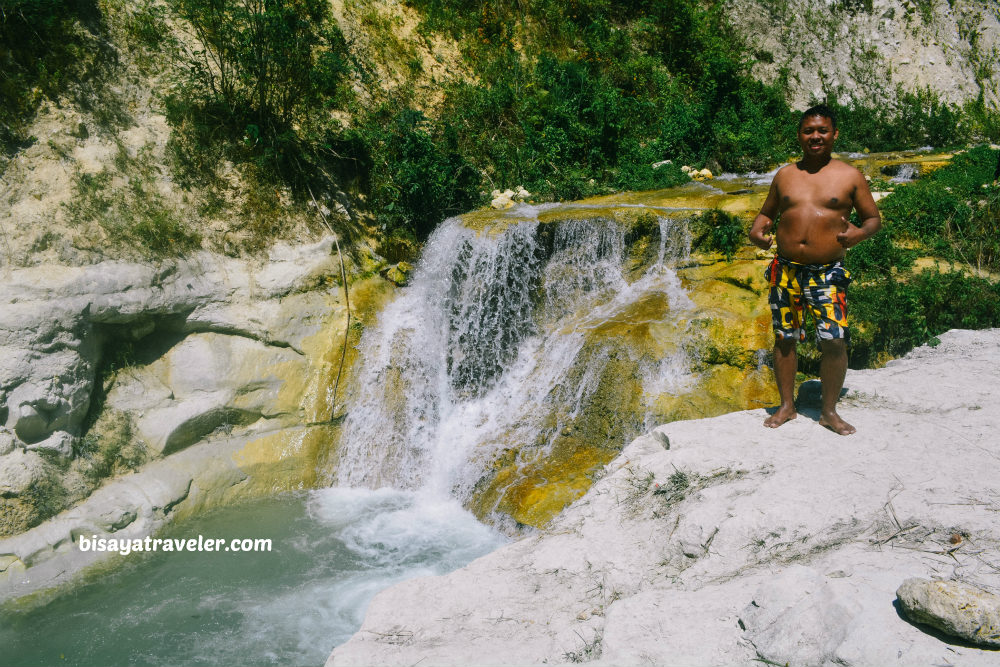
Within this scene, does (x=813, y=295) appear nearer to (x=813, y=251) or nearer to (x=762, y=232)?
(x=813, y=251)

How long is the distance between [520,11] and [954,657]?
12662 millimetres

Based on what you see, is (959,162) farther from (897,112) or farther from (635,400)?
(635,400)

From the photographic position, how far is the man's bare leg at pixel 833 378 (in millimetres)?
3541

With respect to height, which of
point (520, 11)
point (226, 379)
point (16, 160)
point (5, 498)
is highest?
point (520, 11)

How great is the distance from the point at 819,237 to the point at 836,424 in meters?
1.13

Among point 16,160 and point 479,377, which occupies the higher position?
point 16,160

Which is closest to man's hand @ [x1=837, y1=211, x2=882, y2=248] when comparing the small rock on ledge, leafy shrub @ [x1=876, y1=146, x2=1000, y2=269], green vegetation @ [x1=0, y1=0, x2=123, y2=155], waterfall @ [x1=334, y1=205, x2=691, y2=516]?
the small rock on ledge

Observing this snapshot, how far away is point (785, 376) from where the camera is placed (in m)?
3.83

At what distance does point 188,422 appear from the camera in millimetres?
5945

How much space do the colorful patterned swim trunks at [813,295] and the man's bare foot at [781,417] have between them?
1.62ft

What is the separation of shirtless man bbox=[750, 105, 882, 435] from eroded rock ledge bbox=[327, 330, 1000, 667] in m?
0.54

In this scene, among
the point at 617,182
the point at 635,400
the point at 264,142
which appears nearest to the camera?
the point at 635,400

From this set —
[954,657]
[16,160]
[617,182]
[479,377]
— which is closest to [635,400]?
[479,377]

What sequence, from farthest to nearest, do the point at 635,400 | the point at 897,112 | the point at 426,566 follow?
1. the point at 897,112
2. the point at 635,400
3. the point at 426,566
